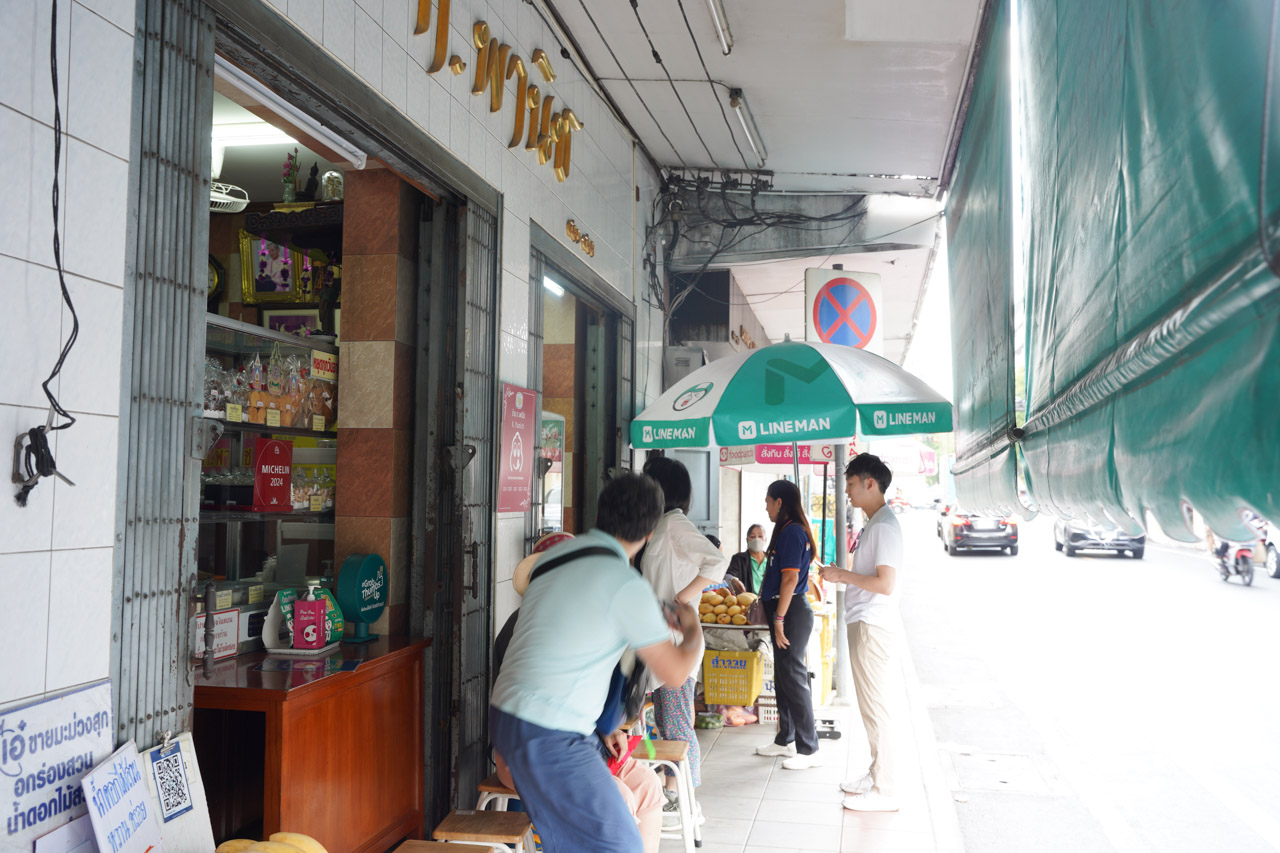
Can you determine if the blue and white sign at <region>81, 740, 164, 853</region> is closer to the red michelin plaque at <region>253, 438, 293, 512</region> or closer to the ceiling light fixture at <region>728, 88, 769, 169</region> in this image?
the red michelin plaque at <region>253, 438, 293, 512</region>

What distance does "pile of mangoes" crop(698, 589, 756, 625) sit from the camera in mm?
6555

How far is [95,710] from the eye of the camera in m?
2.11

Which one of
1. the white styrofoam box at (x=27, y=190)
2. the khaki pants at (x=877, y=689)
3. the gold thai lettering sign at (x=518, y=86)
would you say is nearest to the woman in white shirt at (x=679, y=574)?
the khaki pants at (x=877, y=689)

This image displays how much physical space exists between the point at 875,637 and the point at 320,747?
9.77 feet

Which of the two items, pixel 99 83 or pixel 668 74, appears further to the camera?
pixel 668 74

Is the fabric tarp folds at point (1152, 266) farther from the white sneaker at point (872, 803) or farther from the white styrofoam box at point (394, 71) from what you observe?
the white sneaker at point (872, 803)

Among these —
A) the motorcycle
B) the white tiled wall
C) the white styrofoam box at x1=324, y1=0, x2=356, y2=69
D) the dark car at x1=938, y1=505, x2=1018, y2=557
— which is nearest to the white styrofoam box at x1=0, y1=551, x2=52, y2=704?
the white tiled wall

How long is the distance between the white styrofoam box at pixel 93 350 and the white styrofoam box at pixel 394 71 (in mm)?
1697

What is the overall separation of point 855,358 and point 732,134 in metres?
3.10

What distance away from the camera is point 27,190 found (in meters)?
1.96

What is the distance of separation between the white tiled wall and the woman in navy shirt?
4.36 meters

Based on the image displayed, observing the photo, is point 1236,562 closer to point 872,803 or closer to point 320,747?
point 872,803

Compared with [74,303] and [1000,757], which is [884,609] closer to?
[1000,757]

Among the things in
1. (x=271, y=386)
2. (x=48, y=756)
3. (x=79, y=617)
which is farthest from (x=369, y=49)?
(x=48, y=756)
